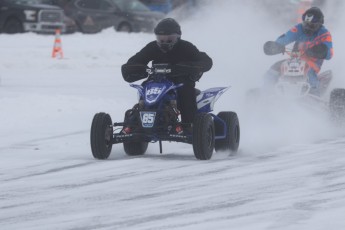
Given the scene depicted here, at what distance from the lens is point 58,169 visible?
11.1m

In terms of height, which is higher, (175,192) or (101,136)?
(101,136)

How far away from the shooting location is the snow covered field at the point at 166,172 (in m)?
8.16

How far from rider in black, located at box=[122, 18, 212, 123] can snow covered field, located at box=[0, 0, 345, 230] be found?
2.10ft

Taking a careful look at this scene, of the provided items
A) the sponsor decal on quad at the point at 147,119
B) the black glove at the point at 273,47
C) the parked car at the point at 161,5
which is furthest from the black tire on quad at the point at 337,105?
the parked car at the point at 161,5

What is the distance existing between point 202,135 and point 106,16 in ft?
96.9

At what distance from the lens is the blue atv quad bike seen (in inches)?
449

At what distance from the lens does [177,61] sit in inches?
478

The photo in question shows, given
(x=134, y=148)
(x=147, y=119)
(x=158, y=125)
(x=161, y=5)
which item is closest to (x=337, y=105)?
(x=134, y=148)

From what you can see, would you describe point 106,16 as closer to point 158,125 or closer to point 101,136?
point 158,125

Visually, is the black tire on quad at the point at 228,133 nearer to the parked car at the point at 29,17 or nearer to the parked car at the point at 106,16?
the parked car at the point at 29,17

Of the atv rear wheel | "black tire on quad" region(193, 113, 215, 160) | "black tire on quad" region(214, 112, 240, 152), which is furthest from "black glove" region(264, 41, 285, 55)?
"black tire on quad" region(193, 113, 215, 160)

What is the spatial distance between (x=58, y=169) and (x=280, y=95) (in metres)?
5.13

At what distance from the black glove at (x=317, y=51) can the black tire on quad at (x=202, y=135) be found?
15.1 feet

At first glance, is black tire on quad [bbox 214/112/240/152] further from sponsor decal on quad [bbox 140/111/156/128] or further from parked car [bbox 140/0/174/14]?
parked car [bbox 140/0/174/14]
